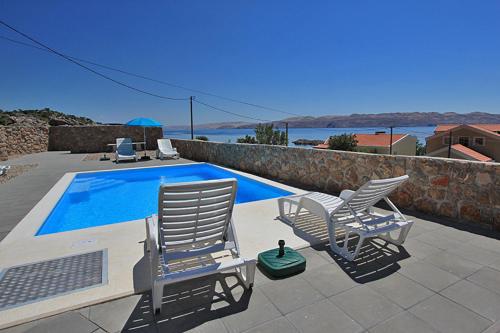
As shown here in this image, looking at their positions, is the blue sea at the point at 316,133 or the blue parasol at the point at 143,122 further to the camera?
the blue sea at the point at 316,133

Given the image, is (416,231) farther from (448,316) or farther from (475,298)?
(448,316)

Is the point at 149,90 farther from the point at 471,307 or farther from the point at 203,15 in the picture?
the point at 471,307

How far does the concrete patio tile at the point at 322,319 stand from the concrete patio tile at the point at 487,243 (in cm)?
251

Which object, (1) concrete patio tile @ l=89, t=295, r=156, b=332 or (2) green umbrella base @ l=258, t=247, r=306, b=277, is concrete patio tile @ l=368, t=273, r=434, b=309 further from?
(1) concrete patio tile @ l=89, t=295, r=156, b=332

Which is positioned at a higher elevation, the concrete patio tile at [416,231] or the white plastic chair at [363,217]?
the white plastic chair at [363,217]

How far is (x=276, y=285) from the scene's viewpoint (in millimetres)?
2693

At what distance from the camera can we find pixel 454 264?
302cm

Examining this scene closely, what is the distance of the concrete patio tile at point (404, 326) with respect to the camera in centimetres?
204

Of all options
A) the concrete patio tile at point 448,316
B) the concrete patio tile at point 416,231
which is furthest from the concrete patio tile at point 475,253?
the concrete patio tile at point 448,316

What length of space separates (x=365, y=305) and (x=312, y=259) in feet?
2.97

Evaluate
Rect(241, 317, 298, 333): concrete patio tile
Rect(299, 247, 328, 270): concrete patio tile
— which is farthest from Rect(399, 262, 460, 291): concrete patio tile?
Rect(241, 317, 298, 333): concrete patio tile

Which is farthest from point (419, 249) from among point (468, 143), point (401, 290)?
point (468, 143)

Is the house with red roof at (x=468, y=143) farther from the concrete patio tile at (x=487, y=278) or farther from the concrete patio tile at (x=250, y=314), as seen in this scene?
the concrete patio tile at (x=250, y=314)

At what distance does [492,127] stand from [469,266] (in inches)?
2232
